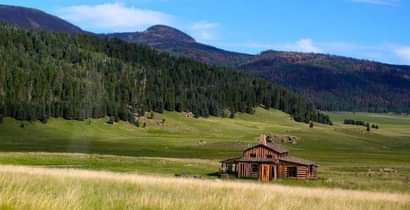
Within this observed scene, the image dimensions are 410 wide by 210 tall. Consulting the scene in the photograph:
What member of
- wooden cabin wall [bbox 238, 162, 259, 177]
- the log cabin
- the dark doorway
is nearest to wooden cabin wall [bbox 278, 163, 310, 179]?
the log cabin

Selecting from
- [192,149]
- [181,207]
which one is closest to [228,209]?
[181,207]

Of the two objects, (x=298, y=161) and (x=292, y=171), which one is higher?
(x=298, y=161)

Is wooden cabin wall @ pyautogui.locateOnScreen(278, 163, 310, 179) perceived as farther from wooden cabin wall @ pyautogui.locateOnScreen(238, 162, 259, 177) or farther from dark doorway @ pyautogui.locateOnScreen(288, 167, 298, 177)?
wooden cabin wall @ pyautogui.locateOnScreen(238, 162, 259, 177)

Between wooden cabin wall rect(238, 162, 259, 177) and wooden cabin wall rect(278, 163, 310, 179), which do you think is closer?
wooden cabin wall rect(278, 163, 310, 179)

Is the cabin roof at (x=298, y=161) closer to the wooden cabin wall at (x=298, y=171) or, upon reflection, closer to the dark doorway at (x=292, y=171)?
the wooden cabin wall at (x=298, y=171)

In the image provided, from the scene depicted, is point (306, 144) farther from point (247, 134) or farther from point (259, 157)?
point (259, 157)

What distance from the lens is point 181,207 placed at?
12750mm

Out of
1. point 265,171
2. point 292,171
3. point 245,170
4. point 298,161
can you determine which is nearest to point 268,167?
point 265,171

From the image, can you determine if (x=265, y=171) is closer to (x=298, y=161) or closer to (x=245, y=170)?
(x=245, y=170)

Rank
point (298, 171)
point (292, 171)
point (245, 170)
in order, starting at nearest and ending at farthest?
point (298, 171)
point (245, 170)
point (292, 171)

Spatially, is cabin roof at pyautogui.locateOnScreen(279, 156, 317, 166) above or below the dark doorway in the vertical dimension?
above

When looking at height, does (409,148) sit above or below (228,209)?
below

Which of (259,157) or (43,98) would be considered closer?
(259,157)

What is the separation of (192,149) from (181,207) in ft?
414
